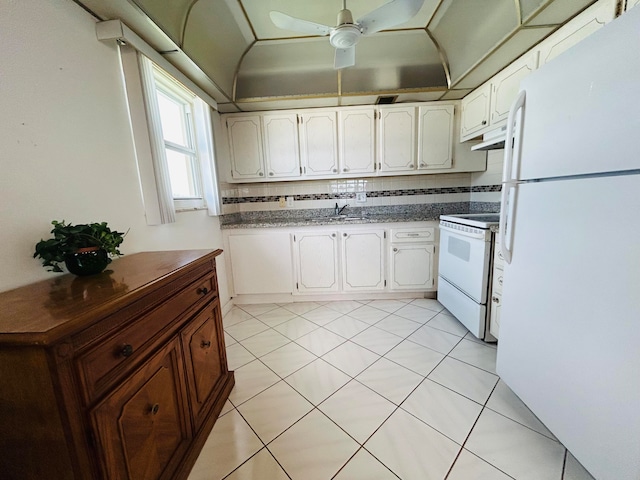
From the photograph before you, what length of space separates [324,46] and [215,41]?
1.08m

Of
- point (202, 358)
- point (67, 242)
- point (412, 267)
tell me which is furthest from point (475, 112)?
point (67, 242)

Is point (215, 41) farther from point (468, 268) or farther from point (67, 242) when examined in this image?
point (468, 268)

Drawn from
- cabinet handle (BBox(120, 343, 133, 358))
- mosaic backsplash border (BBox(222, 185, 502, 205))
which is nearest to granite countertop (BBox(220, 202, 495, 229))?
mosaic backsplash border (BBox(222, 185, 502, 205))

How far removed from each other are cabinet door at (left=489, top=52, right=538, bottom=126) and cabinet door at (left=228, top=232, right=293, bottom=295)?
7.28 feet

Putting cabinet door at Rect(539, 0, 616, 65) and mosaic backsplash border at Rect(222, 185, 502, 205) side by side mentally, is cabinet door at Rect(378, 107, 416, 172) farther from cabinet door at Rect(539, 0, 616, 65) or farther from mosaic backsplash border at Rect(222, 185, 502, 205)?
cabinet door at Rect(539, 0, 616, 65)

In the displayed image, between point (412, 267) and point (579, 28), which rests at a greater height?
point (579, 28)

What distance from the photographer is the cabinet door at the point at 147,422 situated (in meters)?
0.70

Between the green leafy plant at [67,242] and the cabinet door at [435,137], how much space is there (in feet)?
9.28

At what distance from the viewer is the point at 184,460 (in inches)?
40.8

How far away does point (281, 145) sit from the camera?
9.32ft

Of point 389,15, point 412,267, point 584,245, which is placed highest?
point 389,15

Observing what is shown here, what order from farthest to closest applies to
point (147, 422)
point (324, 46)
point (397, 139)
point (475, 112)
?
1. point (397, 139)
2. point (324, 46)
3. point (475, 112)
4. point (147, 422)

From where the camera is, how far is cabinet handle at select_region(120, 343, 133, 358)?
76 centimetres

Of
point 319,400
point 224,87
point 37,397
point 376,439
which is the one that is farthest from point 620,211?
point 224,87
